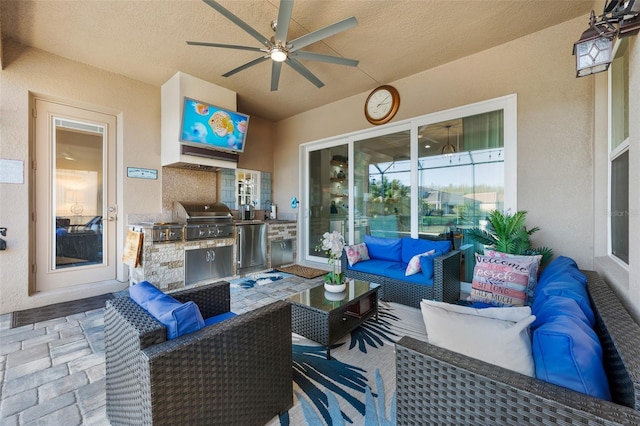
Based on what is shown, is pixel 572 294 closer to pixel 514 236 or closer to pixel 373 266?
pixel 514 236

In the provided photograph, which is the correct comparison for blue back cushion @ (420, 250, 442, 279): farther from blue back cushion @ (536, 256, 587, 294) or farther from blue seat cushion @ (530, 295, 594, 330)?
blue seat cushion @ (530, 295, 594, 330)

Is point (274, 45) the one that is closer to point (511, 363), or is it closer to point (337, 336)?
point (337, 336)

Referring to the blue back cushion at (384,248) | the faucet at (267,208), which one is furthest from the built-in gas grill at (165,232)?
the blue back cushion at (384,248)

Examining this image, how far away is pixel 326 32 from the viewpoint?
2.54 meters

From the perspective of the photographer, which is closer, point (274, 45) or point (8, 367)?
point (8, 367)

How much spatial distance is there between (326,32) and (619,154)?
2775 millimetres

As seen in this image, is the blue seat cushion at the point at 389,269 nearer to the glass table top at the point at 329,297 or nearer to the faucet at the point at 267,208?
the glass table top at the point at 329,297

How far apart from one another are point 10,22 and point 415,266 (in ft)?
17.2

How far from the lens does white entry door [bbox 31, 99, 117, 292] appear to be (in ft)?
11.7

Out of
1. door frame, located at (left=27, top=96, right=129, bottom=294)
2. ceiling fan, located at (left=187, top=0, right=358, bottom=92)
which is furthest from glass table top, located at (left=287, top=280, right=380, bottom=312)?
door frame, located at (left=27, top=96, right=129, bottom=294)

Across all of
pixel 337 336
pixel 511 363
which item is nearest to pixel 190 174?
pixel 337 336

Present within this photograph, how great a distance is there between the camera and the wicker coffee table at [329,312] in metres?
2.18

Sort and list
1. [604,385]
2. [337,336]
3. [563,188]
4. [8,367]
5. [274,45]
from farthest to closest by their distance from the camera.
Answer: [563,188]
[274,45]
[337,336]
[8,367]
[604,385]

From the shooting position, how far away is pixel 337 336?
2.28m
